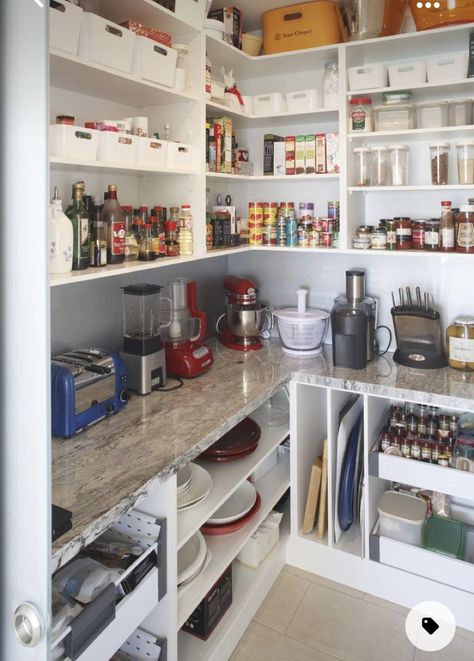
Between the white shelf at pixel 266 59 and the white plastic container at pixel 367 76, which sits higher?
the white shelf at pixel 266 59

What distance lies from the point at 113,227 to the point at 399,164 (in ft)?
4.08

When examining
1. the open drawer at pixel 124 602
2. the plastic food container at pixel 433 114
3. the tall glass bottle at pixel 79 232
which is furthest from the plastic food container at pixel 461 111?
the open drawer at pixel 124 602

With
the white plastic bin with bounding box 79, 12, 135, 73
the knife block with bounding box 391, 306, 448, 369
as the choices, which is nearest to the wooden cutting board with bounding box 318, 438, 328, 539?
the knife block with bounding box 391, 306, 448, 369

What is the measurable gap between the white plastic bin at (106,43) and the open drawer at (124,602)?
4.28 feet

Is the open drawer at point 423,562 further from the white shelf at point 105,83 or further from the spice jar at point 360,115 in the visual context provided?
the white shelf at point 105,83

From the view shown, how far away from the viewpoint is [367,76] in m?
2.16

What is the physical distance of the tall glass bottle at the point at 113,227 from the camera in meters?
1.71

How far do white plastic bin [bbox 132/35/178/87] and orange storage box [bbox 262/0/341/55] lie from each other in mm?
665

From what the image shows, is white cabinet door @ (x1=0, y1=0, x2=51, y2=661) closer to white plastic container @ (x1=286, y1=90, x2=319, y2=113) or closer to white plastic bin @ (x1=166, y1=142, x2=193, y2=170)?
white plastic bin @ (x1=166, y1=142, x2=193, y2=170)

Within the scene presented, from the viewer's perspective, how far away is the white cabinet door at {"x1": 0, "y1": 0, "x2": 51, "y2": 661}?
426 mm

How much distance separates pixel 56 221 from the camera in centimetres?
149

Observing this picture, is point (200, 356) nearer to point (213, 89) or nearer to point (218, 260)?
point (218, 260)

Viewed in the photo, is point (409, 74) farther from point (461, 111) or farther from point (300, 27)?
point (300, 27)

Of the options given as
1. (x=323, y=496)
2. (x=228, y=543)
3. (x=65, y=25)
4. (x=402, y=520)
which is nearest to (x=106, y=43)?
(x=65, y=25)
